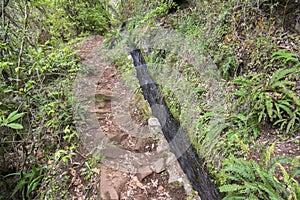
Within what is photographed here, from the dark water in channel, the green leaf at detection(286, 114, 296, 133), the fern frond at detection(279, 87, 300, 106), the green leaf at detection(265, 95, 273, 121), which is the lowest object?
the dark water in channel

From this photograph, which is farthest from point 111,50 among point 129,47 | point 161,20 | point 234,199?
point 234,199

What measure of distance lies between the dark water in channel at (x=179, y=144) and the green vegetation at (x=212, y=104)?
198 mm

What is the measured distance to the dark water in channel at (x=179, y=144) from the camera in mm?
3413

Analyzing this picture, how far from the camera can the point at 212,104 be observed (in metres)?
4.16

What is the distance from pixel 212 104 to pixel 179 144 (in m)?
1.11

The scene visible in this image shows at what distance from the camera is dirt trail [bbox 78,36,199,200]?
3396 millimetres

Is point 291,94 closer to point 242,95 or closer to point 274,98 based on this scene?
point 274,98

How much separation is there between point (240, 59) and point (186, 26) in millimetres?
2622

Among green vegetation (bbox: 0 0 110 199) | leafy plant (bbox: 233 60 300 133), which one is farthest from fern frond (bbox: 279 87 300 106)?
green vegetation (bbox: 0 0 110 199)

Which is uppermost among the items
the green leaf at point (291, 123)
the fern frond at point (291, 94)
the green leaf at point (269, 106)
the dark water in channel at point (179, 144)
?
the fern frond at point (291, 94)

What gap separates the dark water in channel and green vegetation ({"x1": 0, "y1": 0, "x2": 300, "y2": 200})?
20 cm

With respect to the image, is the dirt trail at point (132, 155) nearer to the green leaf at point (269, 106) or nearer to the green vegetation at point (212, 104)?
the green vegetation at point (212, 104)

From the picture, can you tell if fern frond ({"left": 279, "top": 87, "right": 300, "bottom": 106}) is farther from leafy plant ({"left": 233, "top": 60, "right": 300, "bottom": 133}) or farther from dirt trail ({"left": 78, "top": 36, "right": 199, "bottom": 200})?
dirt trail ({"left": 78, "top": 36, "right": 199, "bottom": 200})

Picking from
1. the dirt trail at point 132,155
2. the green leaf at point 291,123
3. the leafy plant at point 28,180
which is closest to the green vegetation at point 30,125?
the leafy plant at point 28,180
